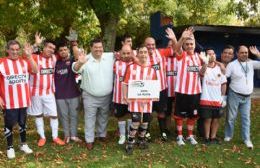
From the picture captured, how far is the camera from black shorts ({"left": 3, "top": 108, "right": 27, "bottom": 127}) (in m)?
7.56

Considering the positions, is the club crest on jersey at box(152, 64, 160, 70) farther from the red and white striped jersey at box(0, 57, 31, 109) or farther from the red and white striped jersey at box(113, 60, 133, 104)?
the red and white striped jersey at box(0, 57, 31, 109)

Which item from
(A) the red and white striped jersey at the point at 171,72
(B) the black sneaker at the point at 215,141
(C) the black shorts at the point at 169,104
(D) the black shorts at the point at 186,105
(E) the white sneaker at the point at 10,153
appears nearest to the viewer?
(E) the white sneaker at the point at 10,153

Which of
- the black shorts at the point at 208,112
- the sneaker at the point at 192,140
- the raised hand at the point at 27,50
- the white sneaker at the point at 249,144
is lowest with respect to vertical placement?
the white sneaker at the point at 249,144

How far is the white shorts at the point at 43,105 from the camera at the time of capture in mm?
8180

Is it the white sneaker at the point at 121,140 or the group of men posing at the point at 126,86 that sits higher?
the group of men posing at the point at 126,86

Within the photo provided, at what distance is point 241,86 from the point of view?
27.4 ft

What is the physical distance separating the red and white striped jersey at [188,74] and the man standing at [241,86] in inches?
28.3

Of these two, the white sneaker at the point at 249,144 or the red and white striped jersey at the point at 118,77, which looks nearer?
the red and white striped jersey at the point at 118,77

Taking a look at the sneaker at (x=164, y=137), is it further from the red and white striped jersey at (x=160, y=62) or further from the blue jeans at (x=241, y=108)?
the blue jeans at (x=241, y=108)

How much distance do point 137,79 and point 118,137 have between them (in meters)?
1.97

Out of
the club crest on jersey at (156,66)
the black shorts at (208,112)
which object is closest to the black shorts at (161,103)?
the club crest on jersey at (156,66)

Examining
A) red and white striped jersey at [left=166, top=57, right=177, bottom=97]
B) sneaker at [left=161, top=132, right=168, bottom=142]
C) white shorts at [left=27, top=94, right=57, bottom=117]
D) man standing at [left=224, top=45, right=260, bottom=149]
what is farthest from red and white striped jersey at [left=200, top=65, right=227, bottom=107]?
white shorts at [left=27, top=94, right=57, bottom=117]

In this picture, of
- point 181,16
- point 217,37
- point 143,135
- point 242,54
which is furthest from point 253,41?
point 143,135

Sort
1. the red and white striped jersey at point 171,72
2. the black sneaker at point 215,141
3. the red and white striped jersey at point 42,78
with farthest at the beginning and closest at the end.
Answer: the red and white striped jersey at point 171,72 → the black sneaker at point 215,141 → the red and white striped jersey at point 42,78
